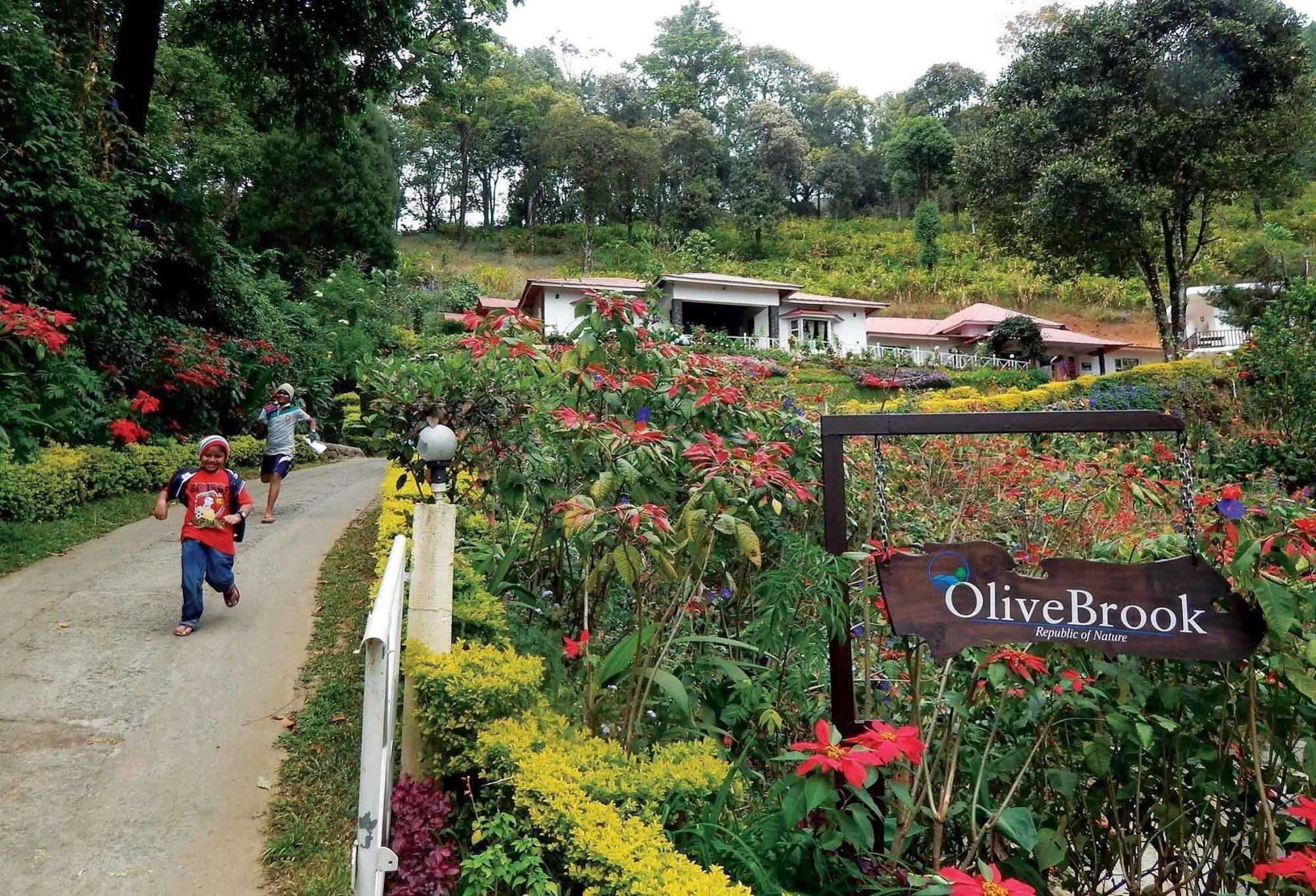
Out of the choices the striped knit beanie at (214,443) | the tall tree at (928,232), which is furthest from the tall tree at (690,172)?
the striped knit beanie at (214,443)

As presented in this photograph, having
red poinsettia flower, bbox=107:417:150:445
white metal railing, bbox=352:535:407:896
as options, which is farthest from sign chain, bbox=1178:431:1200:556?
red poinsettia flower, bbox=107:417:150:445

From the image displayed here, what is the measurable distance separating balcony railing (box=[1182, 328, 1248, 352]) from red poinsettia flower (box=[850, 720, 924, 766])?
34.4 meters

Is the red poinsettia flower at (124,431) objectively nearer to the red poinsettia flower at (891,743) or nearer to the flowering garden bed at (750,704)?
the flowering garden bed at (750,704)

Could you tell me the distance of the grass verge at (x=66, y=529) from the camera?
607 cm

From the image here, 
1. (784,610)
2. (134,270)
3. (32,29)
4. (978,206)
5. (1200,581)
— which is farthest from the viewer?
(978,206)

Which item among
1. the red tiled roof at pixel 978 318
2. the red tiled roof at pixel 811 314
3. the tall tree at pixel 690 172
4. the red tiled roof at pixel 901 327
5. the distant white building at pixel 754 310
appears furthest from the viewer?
the tall tree at pixel 690 172

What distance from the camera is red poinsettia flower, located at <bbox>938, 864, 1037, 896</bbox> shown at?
1541 millimetres

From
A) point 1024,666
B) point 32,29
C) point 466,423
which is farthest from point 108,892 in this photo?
point 32,29

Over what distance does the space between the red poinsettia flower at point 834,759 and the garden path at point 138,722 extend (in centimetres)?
187

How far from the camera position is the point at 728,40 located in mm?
63750

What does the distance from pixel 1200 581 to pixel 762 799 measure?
1344mm

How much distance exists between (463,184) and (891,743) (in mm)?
50447

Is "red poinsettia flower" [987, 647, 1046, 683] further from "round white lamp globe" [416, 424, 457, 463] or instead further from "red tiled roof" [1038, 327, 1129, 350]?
"red tiled roof" [1038, 327, 1129, 350]

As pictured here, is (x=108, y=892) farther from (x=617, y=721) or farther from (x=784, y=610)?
(x=784, y=610)
